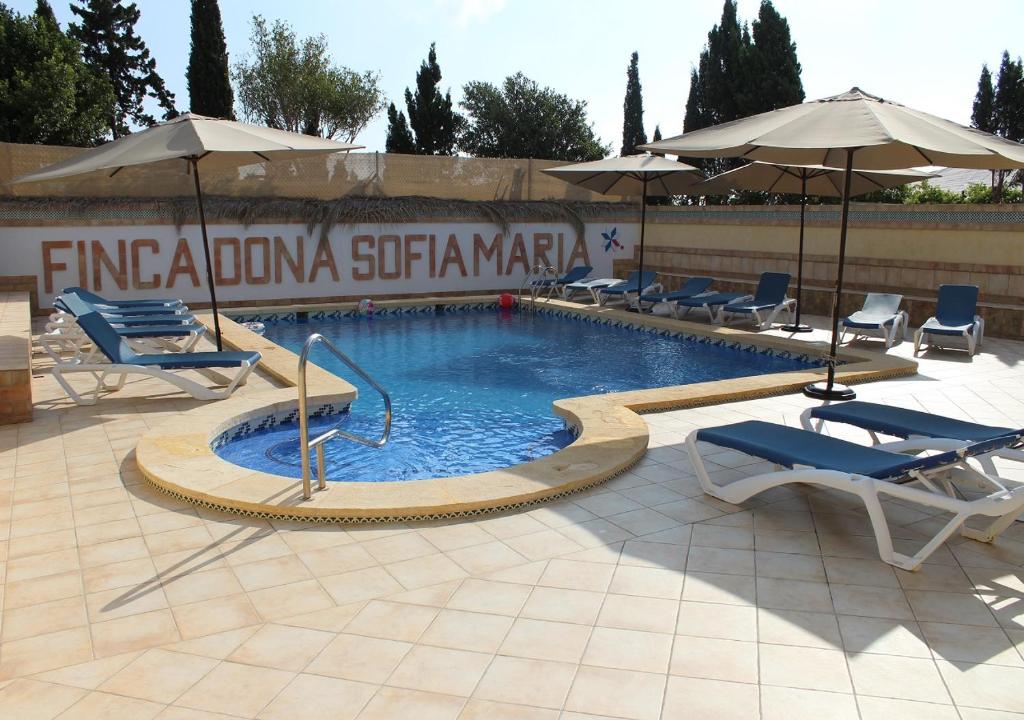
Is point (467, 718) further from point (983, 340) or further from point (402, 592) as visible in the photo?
point (983, 340)

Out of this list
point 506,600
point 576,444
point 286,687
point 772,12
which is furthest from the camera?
point 772,12

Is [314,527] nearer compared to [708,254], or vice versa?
[314,527]

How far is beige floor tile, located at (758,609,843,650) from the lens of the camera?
119 inches

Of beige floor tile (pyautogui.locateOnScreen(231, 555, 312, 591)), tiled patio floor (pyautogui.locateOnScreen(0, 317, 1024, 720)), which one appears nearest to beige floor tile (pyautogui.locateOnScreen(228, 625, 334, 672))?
tiled patio floor (pyautogui.locateOnScreen(0, 317, 1024, 720))

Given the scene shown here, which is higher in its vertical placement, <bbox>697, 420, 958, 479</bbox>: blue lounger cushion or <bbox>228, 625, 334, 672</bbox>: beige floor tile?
<bbox>697, 420, 958, 479</bbox>: blue lounger cushion

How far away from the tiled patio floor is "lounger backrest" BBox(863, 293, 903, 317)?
6346mm

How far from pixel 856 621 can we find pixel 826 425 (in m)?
3.09

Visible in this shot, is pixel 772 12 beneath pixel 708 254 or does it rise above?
above

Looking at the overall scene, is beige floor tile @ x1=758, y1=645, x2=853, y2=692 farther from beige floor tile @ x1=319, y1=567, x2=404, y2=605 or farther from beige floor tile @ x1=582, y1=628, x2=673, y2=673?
beige floor tile @ x1=319, y1=567, x2=404, y2=605

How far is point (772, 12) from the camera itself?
77.6 feet

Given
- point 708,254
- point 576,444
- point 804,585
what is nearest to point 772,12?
point 708,254

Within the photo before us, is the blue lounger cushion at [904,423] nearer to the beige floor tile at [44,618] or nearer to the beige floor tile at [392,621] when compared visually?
the beige floor tile at [392,621]

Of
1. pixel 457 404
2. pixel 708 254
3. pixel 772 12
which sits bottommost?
pixel 457 404

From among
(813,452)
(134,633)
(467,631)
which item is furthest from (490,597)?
(813,452)
